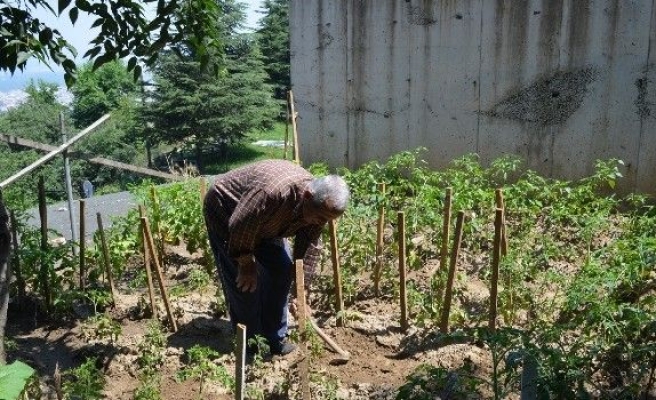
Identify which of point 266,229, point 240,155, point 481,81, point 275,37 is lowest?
point 240,155

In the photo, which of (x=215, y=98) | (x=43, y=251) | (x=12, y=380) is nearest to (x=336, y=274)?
(x=43, y=251)

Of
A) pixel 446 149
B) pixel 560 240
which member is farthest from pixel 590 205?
pixel 446 149

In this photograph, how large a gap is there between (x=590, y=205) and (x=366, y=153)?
8.54 ft

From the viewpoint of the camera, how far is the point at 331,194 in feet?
9.50

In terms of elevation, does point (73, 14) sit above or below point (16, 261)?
above

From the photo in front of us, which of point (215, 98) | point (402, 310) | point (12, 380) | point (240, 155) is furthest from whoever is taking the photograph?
point (240, 155)

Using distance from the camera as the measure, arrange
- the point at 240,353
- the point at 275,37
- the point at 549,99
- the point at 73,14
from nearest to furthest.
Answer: the point at 240,353 → the point at 73,14 → the point at 549,99 → the point at 275,37

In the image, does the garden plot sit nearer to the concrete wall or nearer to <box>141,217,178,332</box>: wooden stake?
<box>141,217,178,332</box>: wooden stake

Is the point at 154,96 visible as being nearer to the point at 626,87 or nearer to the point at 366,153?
the point at 366,153

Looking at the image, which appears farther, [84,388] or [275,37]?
[275,37]

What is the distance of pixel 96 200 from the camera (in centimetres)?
1172

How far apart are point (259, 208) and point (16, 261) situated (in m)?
1.89

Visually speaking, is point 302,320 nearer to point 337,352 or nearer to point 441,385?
point 441,385

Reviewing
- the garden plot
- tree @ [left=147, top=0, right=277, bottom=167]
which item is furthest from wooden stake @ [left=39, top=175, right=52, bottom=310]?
tree @ [left=147, top=0, right=277, bottom=167]
